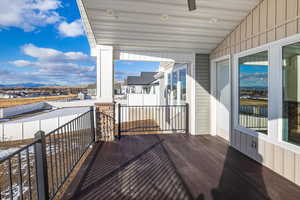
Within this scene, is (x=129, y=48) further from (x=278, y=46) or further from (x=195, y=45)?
(x=278, y=46)

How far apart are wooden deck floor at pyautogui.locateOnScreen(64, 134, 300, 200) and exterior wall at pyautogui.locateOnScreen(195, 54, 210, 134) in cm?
122

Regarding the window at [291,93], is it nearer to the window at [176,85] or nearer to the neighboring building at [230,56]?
the neighboring building at [230,56]

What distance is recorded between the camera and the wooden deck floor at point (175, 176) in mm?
2158

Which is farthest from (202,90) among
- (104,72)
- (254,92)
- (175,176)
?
(175,176)

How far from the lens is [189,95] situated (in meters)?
5.28

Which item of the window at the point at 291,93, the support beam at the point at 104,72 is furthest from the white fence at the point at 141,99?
the window at the point at 291,93

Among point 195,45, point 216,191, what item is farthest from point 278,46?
Answer: point 216,191

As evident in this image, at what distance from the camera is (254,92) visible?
3.48 metres

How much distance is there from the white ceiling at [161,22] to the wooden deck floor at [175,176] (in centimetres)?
261

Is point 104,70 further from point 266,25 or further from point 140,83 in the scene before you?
point 140,83

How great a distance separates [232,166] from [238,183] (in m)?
0.60

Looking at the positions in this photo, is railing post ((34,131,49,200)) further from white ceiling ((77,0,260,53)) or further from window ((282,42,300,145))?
window ((282,42,300,145))

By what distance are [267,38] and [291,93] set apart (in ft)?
3.38

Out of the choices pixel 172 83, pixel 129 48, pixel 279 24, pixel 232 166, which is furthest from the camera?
pixel 172 83
